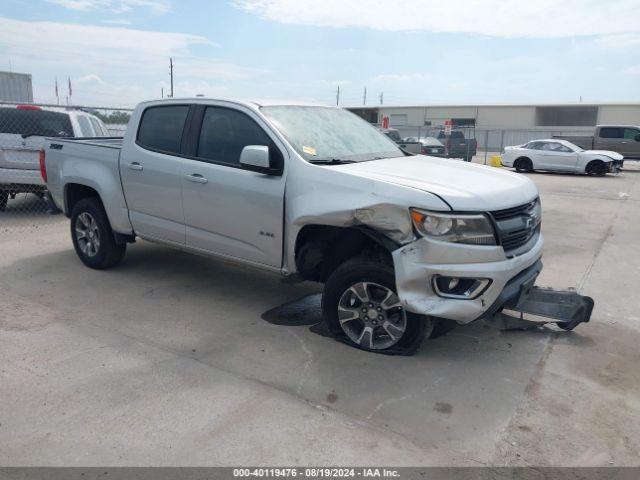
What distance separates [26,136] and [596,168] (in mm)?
18947

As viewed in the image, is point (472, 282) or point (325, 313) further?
point (325, 313)

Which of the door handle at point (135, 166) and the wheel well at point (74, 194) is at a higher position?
the door handle at point (135, 166)

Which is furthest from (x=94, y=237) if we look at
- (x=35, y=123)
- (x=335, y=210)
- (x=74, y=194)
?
(x=35, y=123)

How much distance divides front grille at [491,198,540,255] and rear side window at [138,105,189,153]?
120 inches

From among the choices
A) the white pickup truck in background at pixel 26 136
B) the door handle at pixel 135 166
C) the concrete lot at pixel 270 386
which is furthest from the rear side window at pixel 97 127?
the door handle at pixel 135 166

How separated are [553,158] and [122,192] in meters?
19.1

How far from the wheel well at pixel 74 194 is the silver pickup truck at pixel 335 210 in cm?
39

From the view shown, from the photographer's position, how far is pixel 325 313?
4.36m

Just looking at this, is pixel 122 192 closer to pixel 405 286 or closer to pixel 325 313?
pixel 325 313

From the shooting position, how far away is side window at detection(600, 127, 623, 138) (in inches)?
990

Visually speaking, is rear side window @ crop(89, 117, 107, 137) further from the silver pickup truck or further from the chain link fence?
the silver pickup truck

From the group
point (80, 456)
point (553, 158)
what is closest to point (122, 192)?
point (80, 456)

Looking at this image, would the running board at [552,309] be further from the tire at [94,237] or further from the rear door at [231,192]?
the tire at [94,237]

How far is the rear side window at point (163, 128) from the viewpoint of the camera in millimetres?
5301
